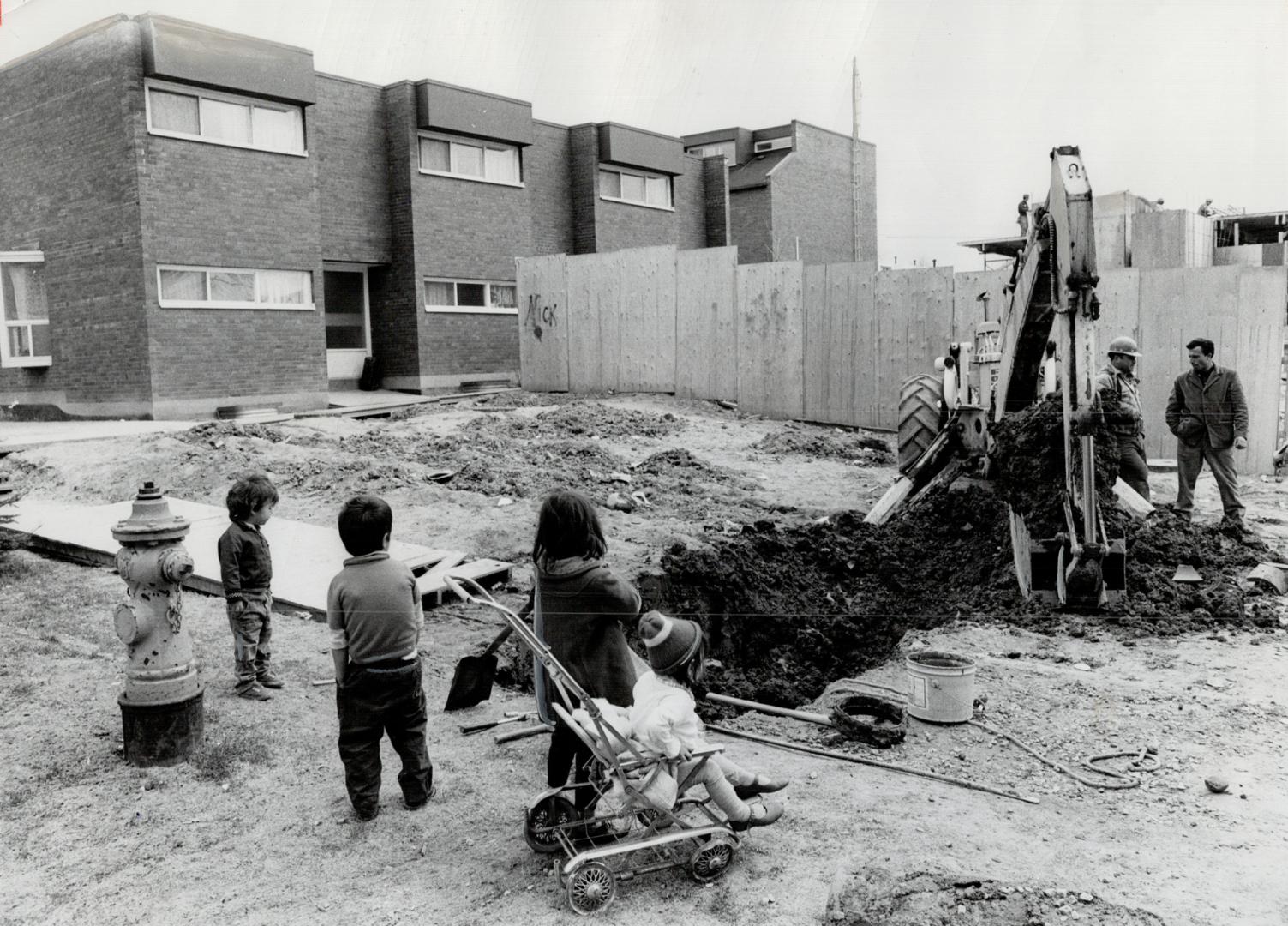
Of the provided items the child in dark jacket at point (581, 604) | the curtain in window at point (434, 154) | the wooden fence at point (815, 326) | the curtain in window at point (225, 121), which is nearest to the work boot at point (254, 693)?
the child in dark jacket at point (581, 604)

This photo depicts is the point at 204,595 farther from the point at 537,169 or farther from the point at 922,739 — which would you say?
the point at 537,169

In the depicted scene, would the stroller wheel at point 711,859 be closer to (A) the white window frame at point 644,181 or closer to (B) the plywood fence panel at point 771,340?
(B) the plywood fence panel at point 771,340

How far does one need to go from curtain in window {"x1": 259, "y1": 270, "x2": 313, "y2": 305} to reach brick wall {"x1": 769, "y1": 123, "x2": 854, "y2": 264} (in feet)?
57.5

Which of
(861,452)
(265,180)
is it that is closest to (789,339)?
(861,452)

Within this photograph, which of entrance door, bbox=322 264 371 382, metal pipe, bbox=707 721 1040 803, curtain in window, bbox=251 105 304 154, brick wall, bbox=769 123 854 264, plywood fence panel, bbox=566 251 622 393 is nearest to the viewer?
metal pipe, bbox=707 721 1040 803

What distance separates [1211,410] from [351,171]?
1682cm

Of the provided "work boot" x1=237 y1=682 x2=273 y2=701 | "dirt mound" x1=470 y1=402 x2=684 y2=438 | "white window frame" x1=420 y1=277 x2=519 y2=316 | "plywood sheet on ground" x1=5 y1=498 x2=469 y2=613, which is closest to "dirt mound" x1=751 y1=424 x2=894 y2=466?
"dirt mound" x1=470 y1=402 x2=684 y2=438

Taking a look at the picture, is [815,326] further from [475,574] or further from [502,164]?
[475,574]

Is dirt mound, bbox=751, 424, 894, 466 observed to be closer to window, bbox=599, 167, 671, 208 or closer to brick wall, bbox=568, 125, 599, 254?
brick wall, bbox=568, 125, 599, 254

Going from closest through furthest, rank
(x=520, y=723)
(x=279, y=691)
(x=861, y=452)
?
(x=520, y=723)
(x=279, y=691)
(x=861, y=452)

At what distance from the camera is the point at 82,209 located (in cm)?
1680

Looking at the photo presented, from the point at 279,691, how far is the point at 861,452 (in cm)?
1008

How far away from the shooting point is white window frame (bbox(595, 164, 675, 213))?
25391 millimetres

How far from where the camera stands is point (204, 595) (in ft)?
24.0
